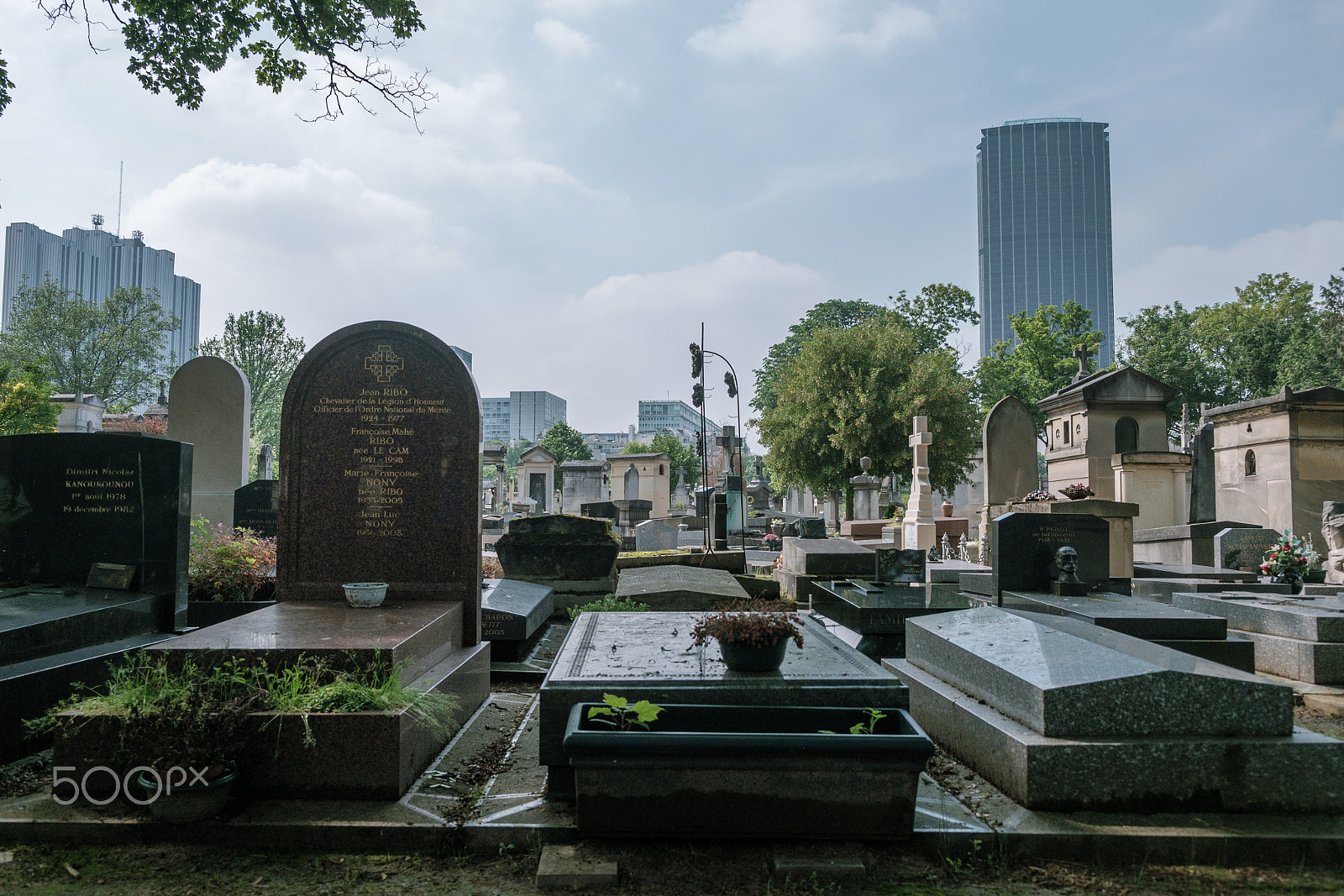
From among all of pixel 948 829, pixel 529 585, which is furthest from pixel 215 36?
pixel 948 829

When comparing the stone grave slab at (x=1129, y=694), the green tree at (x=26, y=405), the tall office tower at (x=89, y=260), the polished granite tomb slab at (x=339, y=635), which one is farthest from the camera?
the tall office tower at (x=89, y=260)

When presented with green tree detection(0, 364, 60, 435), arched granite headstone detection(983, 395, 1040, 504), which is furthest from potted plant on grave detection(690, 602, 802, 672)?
green tree detection(0, 364, 60, 435)

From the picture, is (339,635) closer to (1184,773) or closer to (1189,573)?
(1184,773)

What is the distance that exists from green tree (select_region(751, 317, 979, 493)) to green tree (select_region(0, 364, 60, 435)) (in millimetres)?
21953

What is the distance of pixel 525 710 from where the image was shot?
5.18 metres

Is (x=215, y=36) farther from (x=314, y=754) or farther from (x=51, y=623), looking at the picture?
(x=314, y=754)

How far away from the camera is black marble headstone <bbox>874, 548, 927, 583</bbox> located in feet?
24.2

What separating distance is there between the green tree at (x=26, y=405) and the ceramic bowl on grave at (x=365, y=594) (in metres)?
15.7

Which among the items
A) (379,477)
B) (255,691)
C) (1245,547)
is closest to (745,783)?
(255,691)

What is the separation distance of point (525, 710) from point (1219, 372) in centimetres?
4510

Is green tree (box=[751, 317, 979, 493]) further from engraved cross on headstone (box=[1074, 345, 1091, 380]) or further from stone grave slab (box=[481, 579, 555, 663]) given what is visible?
stone grave slab (box=[481, 579, 555, 663])

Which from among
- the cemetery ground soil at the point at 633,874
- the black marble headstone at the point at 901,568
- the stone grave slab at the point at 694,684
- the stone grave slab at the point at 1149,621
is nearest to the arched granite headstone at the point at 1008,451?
the black marble headstone at the point at 901,568

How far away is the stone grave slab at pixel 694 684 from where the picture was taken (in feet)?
11.3

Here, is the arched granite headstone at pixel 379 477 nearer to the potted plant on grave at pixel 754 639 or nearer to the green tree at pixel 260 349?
the potted plant on grave at pixel 754 639
